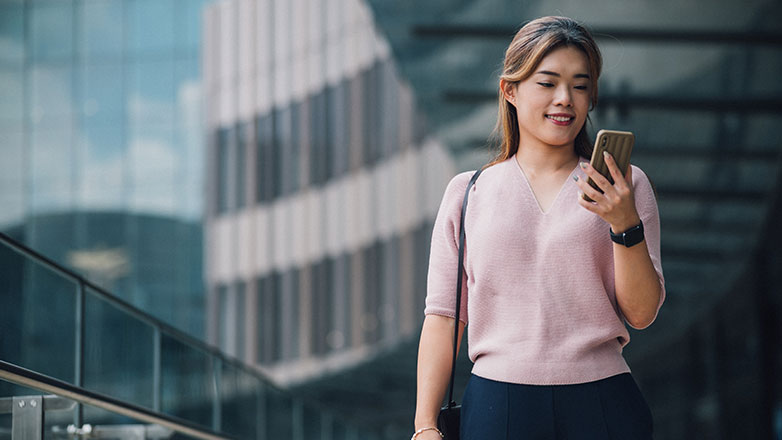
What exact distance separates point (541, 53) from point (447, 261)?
52cm

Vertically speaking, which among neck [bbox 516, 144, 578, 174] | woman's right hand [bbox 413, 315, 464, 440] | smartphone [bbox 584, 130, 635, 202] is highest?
neck [bbox 516, 144, 578, 174]

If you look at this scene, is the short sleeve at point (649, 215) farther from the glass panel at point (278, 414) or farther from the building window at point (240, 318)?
the building window at point (240, 318)

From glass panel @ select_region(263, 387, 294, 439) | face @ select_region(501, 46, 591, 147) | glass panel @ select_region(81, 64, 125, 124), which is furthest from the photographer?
glass panel @ select_region(81, 64, 125, 124)

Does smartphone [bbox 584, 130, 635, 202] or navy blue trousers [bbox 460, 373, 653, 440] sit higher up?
smartphone [bbox 584, 130, 635, 202]

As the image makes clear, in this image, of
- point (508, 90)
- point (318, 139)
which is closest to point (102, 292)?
point (508, 90)

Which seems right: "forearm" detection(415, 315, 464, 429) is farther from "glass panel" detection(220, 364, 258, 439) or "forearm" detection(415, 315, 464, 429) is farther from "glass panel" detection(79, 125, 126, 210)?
"glass panel" detection(79, 125, 126, 210)

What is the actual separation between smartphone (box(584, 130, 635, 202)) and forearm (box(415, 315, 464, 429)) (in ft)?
1.73

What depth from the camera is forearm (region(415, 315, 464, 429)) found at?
94.9 inches

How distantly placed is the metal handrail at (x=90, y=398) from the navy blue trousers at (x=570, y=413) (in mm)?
1784

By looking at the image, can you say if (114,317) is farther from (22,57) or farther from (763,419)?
(22,57)

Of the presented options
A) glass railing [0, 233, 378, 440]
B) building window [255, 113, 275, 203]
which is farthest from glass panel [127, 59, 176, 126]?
glass railing [0, 233, 378, 440]

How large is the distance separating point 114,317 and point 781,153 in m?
6.96

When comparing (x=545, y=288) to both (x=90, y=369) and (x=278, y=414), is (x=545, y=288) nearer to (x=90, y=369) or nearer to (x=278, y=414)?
(x=90, y=369)

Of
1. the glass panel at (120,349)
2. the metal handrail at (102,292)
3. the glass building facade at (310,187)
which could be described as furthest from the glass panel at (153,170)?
the metal handrail at (102,292)
